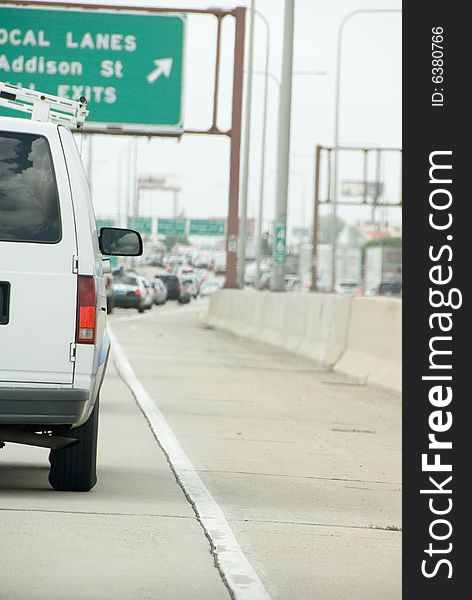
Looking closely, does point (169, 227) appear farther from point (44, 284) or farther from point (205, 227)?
point (44, 284)

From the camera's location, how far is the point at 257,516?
9.11m

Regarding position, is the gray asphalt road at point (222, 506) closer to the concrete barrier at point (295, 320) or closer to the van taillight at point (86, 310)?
the van taillight at point (86, 310)

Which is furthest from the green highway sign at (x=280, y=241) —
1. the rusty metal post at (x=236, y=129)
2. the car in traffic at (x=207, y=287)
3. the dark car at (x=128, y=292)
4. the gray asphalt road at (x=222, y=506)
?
the car in traffic at (x=207, y=287)

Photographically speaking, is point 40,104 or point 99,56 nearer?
point 40,104

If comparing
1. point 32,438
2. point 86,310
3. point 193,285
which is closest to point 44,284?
point 86,310

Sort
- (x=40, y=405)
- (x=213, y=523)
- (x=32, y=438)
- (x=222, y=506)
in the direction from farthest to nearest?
(x=222, y=506) < (x=32, y=438) < (x=40, y=405) < (x=213, y=523)

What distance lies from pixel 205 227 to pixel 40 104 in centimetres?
12475

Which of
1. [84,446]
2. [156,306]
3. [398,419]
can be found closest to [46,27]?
[398,419]

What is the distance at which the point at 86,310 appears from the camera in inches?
350

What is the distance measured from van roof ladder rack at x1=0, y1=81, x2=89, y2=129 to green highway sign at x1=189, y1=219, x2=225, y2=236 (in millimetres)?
123576

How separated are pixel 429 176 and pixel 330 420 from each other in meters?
10.2

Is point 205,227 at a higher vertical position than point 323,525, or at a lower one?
higher

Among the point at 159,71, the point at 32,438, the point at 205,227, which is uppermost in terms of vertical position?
the point at 205,227

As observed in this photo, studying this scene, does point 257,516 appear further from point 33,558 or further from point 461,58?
point 461,58
